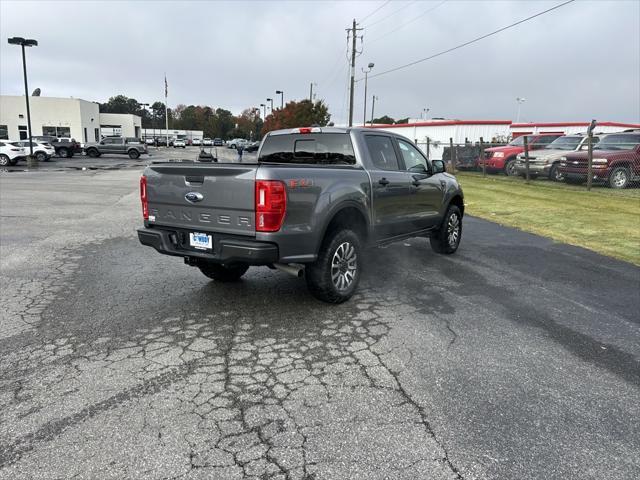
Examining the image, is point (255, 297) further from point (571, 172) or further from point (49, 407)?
point (571, 172)

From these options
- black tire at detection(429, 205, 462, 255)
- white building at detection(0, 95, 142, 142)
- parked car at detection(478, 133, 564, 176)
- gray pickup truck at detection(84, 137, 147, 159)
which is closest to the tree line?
white building at detection(0, 95, 142, 142)

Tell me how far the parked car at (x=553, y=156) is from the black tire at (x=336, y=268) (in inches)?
621

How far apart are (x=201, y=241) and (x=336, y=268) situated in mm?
1370

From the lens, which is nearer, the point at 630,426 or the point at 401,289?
the point at 630,426

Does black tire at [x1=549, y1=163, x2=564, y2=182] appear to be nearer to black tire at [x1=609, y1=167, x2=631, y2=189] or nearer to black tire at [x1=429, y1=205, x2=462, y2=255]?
black tire at [x1=609, y1=167, x2=631, y2=189]

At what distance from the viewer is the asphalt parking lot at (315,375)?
259cm

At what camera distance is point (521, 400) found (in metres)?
3.20

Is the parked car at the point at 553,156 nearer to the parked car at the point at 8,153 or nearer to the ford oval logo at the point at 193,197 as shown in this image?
the ford oval logo at the point at 193,197

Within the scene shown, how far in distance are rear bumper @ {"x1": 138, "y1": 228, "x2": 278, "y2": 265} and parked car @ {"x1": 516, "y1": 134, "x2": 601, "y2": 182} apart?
55.6 feet

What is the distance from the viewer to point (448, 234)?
24.4 feet

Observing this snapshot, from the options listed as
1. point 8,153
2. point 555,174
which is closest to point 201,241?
point 555,174

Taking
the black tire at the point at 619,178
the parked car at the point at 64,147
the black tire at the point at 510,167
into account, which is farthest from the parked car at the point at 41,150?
the black tire at the point at 619,178

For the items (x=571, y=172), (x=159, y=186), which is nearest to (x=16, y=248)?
(x=159, y=186)

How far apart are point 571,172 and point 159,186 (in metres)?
16.5
